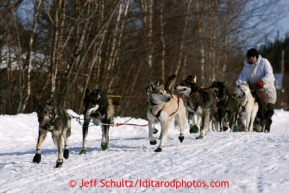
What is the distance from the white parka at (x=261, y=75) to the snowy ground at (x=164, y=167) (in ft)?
7.70

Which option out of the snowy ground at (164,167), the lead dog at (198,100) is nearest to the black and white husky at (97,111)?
the snowy ground at (164,167)

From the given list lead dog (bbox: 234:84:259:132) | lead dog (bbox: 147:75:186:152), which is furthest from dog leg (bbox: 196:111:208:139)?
lead dog (bbox: 234:84:259:132)

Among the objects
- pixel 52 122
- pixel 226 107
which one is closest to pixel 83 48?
pixel 226 107

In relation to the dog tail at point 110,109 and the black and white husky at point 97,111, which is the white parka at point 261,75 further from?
the black and white husky at point 97,111

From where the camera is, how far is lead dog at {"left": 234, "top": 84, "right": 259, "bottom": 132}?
9.41 meters

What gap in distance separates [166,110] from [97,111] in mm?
974

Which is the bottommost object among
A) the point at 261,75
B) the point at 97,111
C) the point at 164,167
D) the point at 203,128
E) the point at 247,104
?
the point at 164,167

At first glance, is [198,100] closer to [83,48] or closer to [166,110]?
[166,110]

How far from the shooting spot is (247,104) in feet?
31.4

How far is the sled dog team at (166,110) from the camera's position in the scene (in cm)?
593

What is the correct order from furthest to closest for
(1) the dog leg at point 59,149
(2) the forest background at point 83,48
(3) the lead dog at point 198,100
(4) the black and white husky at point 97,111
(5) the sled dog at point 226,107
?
(2) the forest background at point 83,48 → (5) the sled dog at point 226,107 → (3) the lead dog at point 198,100 → (4) the black and white husky at point 97,111 → (1) the dog leg at point 59,149

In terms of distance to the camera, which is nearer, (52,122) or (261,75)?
(52,122)

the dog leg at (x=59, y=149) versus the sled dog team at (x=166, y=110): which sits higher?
the sled dog team at (x=166, y=110)

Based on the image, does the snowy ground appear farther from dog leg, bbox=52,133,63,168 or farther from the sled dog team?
the sled dog team
